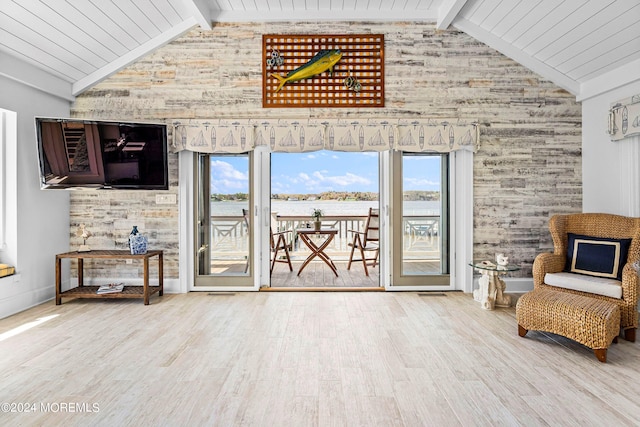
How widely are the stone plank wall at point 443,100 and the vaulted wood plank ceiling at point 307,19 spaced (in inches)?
5.1

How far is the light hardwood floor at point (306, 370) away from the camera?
6.41ft

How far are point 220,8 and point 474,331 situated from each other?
4.37 meters

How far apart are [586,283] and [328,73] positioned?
134 inches

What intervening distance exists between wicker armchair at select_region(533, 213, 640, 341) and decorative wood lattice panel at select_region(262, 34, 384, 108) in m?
2.42

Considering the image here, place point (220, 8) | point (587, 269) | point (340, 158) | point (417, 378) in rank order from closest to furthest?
point (417, 378), point (587, 269), point (220, 8), point (340, 158)

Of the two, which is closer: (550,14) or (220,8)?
(550,14)

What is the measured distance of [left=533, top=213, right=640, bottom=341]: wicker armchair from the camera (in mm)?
3012

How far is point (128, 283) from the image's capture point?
15.1 ft

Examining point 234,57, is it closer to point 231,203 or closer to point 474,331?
point 231,203

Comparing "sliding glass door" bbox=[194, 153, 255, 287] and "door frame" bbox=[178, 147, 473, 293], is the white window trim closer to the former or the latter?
"door frame" bbox=[178, 147, 473, 293]

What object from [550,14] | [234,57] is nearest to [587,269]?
[550,14]

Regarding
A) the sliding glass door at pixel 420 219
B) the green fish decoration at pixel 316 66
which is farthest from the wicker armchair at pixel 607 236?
the green fish decoration at pixel 316 66

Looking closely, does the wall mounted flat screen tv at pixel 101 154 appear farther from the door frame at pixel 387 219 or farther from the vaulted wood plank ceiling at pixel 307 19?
the vaulted wood plank ceiling at pixel 307 19

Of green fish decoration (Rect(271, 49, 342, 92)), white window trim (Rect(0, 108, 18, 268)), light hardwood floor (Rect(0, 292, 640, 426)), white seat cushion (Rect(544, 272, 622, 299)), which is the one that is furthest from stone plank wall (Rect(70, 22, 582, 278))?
light hardwood floor (Rect(0, 292, 640, 426))
